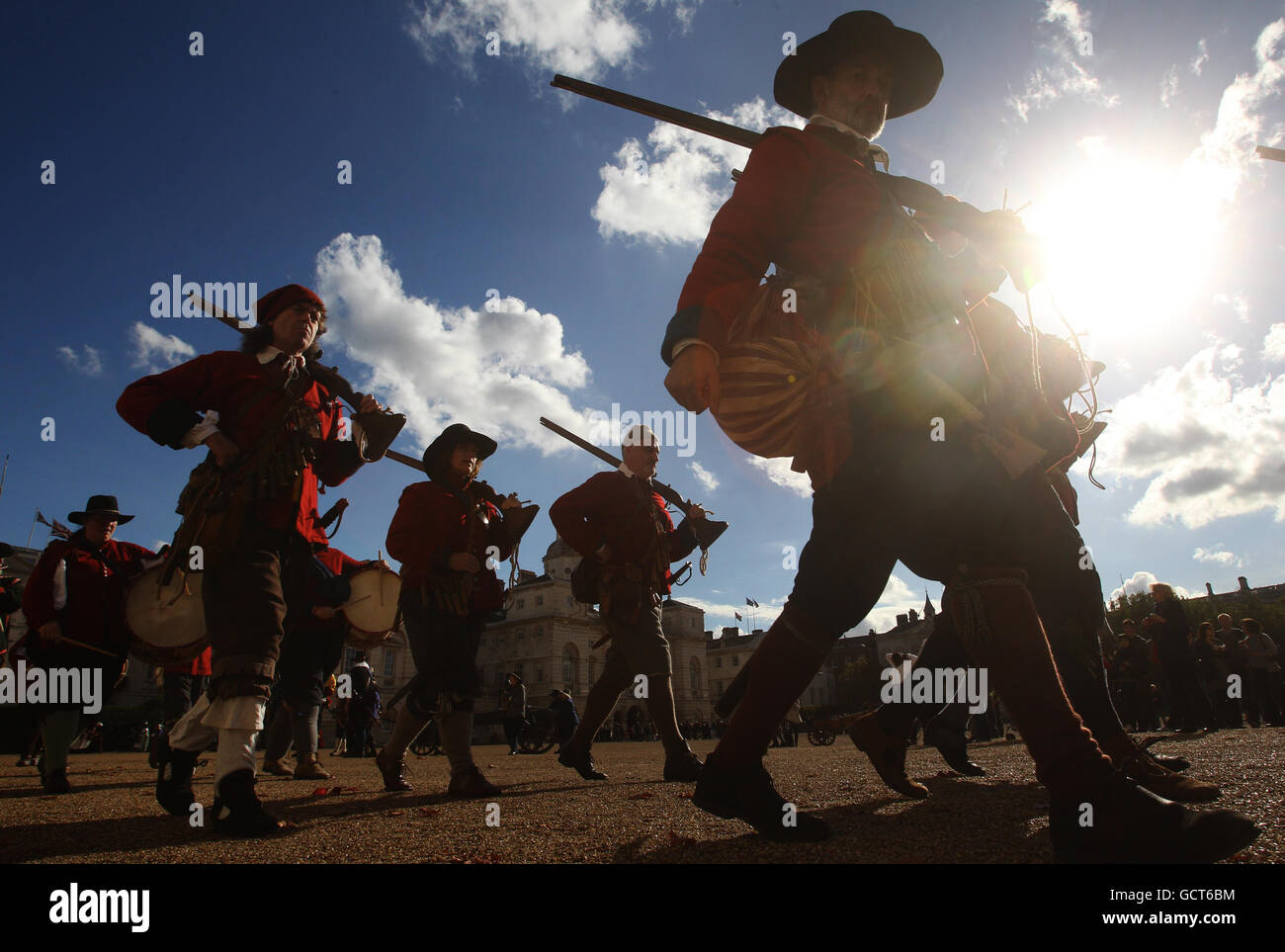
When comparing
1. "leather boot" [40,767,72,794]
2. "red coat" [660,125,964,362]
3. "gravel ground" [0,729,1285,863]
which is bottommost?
"leather boot" [40,767,72,794]

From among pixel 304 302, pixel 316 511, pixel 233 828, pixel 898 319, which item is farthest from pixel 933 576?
pixel 304 302

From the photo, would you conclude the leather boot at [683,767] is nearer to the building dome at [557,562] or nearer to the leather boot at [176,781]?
the leather boot at [176,781]

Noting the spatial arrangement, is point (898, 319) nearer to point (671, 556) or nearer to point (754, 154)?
point (754, 154)

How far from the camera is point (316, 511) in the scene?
3.64 metres

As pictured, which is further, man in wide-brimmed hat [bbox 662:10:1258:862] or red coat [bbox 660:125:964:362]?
red coat [bbox 660:125:964:362]

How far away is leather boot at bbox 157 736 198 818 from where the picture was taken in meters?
3.20

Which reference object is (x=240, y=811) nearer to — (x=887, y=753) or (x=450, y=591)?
(x=450, y=591)

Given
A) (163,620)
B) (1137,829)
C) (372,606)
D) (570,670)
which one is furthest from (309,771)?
(570,670)

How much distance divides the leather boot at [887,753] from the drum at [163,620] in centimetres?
351

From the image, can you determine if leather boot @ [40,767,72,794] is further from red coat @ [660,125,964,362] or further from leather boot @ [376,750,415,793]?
red coat @ [660,125,964,362]

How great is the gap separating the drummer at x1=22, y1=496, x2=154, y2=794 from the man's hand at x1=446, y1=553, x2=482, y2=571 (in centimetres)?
→ 280

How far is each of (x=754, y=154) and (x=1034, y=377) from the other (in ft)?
4.01

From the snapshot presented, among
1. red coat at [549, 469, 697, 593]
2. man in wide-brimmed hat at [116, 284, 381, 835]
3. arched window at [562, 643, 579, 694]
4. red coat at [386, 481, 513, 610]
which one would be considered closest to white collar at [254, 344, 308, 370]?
man in wide-brimmed hat at [116, 284, 381, 835]

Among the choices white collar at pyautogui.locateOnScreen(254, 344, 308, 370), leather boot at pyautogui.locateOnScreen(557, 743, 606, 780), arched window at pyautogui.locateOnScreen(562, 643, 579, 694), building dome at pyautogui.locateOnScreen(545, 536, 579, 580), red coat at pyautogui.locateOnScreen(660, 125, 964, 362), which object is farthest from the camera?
building dome at pyautogui.locateOnScreen(545, 536, 579, 580)
